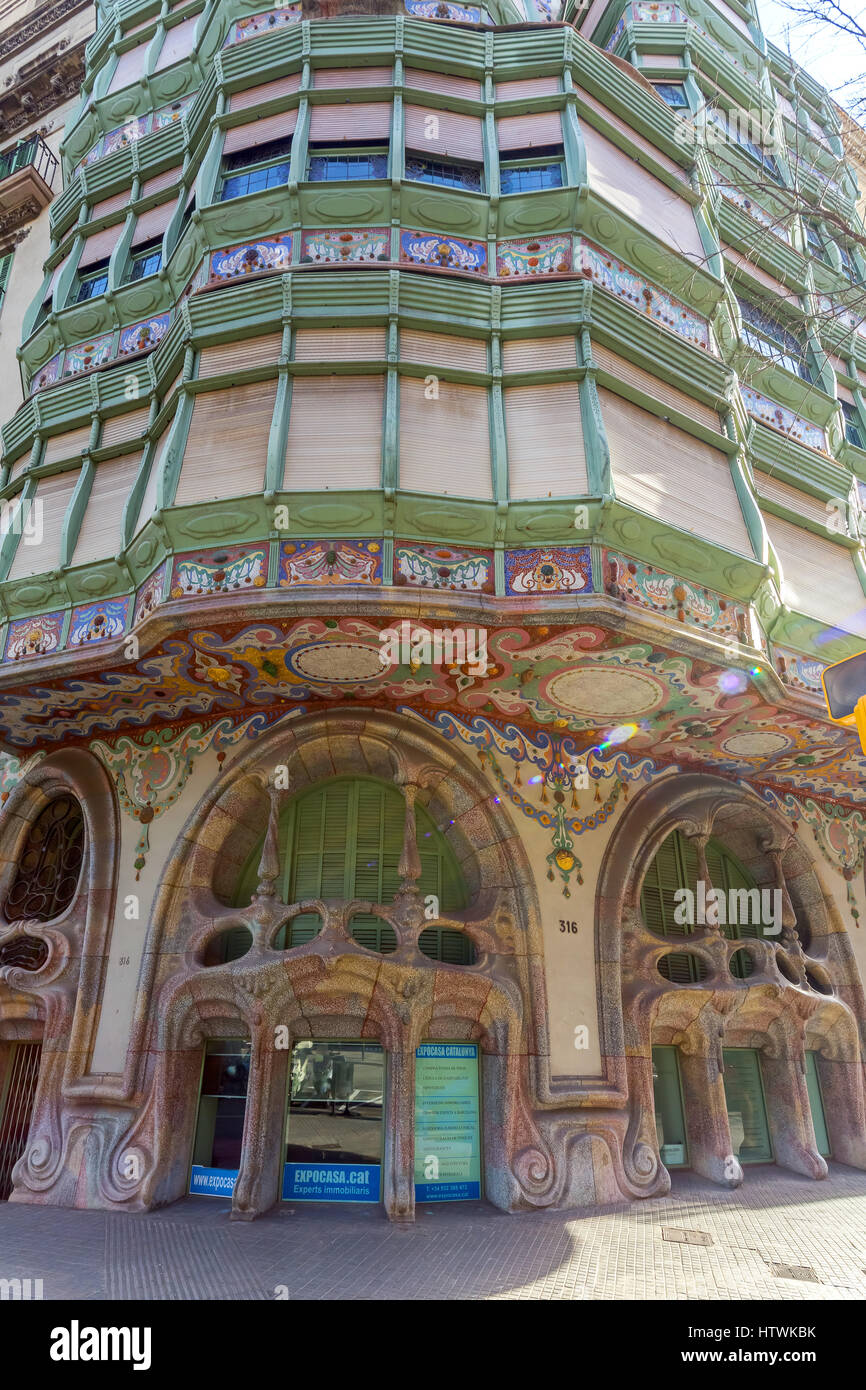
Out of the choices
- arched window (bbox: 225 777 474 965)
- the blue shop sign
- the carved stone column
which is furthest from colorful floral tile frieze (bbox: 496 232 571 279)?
the blue shop sign

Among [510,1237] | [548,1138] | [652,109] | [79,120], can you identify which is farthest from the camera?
[79,120]

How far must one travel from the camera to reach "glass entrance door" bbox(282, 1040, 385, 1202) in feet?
32.8

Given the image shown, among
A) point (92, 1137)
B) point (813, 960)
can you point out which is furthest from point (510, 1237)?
point (813, 960)

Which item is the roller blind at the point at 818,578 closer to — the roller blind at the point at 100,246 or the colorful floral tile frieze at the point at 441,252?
the colorful floral tile frieze at the point at 441,252

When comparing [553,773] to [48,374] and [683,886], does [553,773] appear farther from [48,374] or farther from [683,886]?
[48,374]

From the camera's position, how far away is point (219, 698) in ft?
36.7

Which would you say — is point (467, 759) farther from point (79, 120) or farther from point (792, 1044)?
point (79, 120)

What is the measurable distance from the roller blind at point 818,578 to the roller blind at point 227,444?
8050 millimetres

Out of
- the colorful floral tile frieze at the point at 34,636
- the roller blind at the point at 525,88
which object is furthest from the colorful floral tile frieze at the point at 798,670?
the colorful floral tile frieze at the point at 34,636

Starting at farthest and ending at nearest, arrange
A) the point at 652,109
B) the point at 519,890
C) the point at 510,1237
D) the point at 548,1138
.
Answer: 1. the point at 652,109
2. the point at 519,890
3. the point at 548,1138
4. the point at 510,1237

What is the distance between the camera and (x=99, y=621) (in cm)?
1105

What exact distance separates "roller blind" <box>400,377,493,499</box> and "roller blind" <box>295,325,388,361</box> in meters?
0.64

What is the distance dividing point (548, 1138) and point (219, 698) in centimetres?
692

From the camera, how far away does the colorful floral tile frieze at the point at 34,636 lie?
11.4 metres
